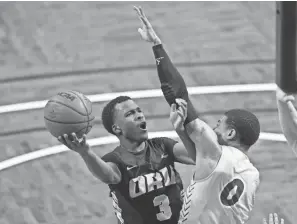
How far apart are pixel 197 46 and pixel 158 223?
7.26 m

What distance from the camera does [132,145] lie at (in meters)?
8.53

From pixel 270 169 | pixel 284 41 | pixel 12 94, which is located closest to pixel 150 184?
pixel 284 41

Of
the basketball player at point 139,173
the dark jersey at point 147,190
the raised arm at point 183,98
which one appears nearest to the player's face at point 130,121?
the basketball player at point 139,173

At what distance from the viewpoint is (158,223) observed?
8.52m

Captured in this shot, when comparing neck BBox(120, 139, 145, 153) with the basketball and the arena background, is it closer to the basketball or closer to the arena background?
the basketball

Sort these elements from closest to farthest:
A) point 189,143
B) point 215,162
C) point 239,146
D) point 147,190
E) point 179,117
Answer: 1. point 179,117
2. point 215,162
3. point 189,143
4. point 239,146
5. point 147,190

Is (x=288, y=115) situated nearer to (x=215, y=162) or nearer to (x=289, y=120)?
(x=289, y=120)

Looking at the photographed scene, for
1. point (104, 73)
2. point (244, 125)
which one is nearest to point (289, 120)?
point (244, 125)

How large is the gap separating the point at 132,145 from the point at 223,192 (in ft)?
4.89

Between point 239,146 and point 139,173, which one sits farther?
point 139,173

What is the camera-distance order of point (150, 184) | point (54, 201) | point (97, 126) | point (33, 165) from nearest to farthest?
point (150, 184) < point (54, 201) < point (33, 165) < point (97, 126)

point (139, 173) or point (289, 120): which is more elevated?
point (289, 120)

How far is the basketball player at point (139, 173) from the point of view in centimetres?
839

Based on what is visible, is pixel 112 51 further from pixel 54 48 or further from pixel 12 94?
pixel 12 94
